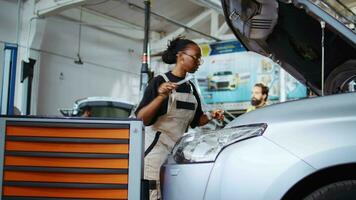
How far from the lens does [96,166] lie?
1.94 meters

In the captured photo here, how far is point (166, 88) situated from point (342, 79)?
1084 millimetres

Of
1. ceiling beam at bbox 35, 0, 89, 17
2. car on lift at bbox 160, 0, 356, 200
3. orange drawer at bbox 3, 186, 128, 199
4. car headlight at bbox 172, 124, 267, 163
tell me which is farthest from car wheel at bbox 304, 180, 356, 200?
ceiling beam at bbox 35, 0, 89, 17

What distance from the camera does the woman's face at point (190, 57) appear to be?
259cm

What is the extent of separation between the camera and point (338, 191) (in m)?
1.53

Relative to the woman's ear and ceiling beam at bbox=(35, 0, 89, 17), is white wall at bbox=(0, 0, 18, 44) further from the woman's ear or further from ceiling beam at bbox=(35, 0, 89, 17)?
the woman's ear

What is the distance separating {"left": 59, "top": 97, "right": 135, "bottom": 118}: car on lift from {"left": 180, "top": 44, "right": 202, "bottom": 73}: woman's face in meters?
4.60

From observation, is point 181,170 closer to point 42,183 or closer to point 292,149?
point 292,149

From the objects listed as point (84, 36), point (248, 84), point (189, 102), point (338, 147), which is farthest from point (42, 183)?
point (84, 36)

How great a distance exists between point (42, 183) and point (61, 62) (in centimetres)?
838

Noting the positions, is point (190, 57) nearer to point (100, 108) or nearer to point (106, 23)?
point (100, 108)

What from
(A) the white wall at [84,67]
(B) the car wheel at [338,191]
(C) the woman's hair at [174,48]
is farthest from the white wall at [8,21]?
(B) the car wheel at [338,191]

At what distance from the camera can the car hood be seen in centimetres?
234

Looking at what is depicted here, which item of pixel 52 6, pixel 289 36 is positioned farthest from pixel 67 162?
pixel 52 6

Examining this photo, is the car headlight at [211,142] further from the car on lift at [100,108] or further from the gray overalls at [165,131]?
the car on lift at [100,108]
